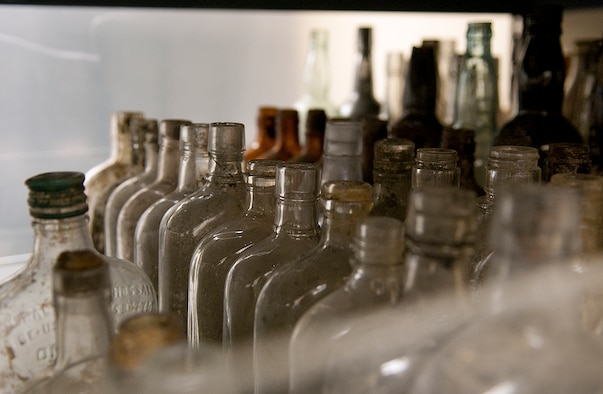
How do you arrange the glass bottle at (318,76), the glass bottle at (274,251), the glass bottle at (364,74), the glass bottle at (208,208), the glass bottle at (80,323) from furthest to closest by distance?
the glass bottle at (318,76), the glass bottle at (364,74), the glass bottle at (208,208), the glass bottle at (274,251), the glass bottle at (80,323)

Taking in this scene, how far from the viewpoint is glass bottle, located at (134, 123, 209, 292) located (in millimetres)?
640

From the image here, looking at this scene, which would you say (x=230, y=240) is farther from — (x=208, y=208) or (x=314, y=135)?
(x=314, y=135)

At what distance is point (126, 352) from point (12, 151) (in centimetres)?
97

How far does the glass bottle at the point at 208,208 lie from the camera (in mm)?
597

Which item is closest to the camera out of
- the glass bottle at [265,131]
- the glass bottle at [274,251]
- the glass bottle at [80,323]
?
the glass bottle at [80,323]

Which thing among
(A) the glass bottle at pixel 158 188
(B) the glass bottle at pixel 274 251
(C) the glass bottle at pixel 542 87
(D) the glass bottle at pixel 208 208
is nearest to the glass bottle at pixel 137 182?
(A) the glass bottle at pixel 158 188

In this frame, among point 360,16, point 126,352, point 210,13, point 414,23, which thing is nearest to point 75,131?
point 210,13

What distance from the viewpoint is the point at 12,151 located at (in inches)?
47.4

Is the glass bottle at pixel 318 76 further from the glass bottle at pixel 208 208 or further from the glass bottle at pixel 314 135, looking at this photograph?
the glass bottle at pixel 208 208

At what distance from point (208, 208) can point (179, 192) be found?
7cm

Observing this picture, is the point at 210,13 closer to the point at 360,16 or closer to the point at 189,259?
the point at 360,16

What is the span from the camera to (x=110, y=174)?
0.84 meters

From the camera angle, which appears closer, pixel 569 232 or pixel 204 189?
pixel 569 232

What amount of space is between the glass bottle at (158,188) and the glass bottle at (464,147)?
257mm
